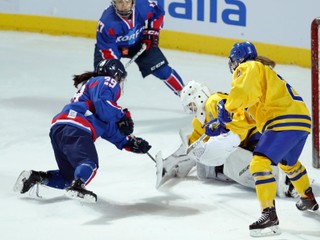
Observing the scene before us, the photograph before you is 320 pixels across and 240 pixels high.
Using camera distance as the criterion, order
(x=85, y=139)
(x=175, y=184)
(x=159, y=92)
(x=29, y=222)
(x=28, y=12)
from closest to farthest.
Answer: (x=29, y=222) → (x=85, y=139) → (x=175, y=184) → (x=159, y=92) → (x=28, y=12)

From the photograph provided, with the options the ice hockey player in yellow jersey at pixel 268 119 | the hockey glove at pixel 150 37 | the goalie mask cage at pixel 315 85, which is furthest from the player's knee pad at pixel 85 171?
the hockey glove at pixel 150 37

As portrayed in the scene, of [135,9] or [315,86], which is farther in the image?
[135,9]

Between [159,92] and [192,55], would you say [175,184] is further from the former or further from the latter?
[192,55]

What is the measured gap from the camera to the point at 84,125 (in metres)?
4.48

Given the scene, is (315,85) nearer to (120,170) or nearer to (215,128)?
(215,128)

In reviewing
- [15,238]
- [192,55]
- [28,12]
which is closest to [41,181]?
[15,238]

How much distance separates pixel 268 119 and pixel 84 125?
974 mm

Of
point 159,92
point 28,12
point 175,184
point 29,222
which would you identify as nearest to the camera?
point 29,222

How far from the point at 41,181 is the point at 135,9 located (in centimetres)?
182

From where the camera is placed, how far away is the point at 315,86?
195 inches

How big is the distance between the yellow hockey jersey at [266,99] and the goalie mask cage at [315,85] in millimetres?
985

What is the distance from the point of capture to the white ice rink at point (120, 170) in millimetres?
4035

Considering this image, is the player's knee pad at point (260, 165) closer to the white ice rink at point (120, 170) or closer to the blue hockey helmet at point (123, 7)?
the white ice rink at point (120, 170)

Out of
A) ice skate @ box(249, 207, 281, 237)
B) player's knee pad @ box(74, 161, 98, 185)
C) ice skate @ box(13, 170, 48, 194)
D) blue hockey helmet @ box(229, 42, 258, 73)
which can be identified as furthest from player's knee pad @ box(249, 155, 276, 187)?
ice skate @ box(13, 170, 48, 194)
